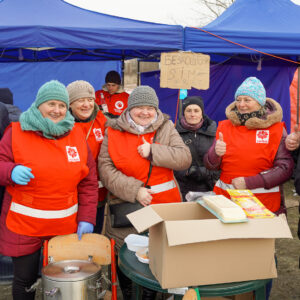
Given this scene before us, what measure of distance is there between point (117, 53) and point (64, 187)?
17.6 ft

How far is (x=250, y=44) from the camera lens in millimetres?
3623

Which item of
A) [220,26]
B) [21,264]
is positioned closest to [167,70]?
[220,26]

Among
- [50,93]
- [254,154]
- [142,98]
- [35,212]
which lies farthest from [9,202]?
[254,154]

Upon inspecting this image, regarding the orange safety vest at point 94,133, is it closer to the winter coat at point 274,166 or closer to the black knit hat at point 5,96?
the black knit hat at point 5,96

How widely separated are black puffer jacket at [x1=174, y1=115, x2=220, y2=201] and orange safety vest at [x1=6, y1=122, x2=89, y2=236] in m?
1.29

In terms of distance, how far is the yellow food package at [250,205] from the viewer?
1.54 m

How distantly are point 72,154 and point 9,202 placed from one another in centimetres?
47

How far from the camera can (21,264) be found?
6.96ft

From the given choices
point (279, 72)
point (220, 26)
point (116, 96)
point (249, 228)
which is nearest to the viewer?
point (249, 228)

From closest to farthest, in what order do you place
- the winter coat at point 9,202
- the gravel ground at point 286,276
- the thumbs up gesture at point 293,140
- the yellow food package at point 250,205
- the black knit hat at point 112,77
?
the yellow food package at point 250,205
the winter coat at point 9,202
the thumbs up gesture at point 293,140
the gravel ground at point 286,276
the black knit hat at point 112,77

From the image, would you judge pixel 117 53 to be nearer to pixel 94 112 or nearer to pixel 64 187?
pixel 94 112

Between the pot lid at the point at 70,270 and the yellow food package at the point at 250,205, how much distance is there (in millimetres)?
821

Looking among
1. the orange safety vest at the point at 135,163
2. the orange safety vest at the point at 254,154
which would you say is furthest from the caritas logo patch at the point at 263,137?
the orange safety vest at the point at 135,163

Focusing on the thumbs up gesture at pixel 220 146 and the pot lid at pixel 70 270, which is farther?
the thumbs up gesture at pixel 220 146
